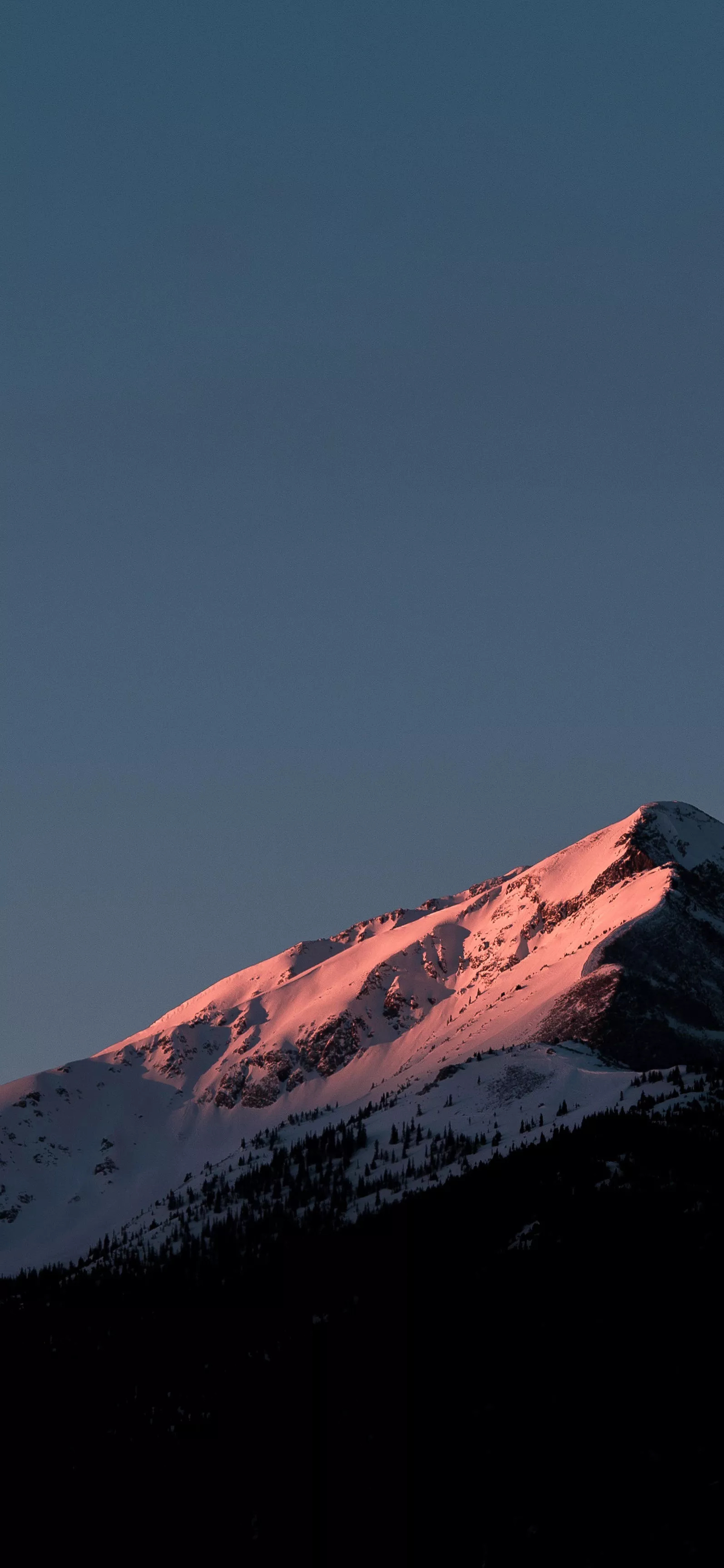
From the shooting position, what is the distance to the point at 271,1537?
154625 millimetres

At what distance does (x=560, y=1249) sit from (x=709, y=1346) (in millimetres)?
30885

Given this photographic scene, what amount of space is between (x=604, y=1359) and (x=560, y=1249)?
2433cm

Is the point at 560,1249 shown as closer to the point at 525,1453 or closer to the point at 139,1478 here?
the point at 525,1453

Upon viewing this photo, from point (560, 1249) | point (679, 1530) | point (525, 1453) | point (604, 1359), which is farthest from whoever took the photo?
point (560, 1249)

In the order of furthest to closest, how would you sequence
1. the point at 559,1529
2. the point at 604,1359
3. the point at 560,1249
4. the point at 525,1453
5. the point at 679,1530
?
the point at 560,1249 < the point at 604,1359 < the point at 525,1453 < the point at 559,1529 < the point at 679,1530

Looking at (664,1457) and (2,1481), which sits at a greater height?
(2,1481)

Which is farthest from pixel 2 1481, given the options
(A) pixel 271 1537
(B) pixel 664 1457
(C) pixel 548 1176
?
(B) pixel 664 1457

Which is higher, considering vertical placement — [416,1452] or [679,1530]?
[416,1452]

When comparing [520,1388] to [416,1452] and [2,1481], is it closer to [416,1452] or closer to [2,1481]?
[416,1452]

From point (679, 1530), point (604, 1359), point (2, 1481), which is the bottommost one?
point (679, 1530)

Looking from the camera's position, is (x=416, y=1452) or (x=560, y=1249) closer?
(x=416, y=1452)

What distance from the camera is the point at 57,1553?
569 feet

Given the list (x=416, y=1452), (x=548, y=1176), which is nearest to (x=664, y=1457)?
(x=416, y=1452)

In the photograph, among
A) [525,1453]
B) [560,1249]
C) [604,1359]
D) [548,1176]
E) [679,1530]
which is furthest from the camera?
[548,1176]
